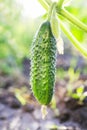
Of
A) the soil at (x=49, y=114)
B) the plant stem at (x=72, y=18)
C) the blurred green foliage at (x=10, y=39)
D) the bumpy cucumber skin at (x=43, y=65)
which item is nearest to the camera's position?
the bumpy cucumber skin at (x=43, y=65)

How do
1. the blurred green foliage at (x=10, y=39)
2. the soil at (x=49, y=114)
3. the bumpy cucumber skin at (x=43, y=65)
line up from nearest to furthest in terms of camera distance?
the bumpy cucumber skin at (x=43, y=65) < the soil at (x=49, y=114) < the blurred green foliage at (x=10, y=39)

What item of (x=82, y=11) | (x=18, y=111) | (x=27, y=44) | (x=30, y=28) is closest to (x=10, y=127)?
(x=18, y=111)

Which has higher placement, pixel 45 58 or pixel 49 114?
pixel 49 114

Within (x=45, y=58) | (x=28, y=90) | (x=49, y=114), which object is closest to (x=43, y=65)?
(x=45, y=58)

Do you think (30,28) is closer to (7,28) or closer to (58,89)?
(7,28)

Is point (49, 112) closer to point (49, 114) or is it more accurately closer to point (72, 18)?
point (49, 114)

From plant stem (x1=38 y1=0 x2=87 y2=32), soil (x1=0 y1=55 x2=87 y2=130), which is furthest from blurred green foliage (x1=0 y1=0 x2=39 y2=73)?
plant stem (x1=38 y1=0 x2=87 y2=32)

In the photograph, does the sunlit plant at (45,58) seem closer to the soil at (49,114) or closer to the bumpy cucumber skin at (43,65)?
the bumpy cucumber skin at (43,65)

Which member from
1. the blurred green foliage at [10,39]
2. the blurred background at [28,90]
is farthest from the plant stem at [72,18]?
the blurred green foliage at [10,39]
